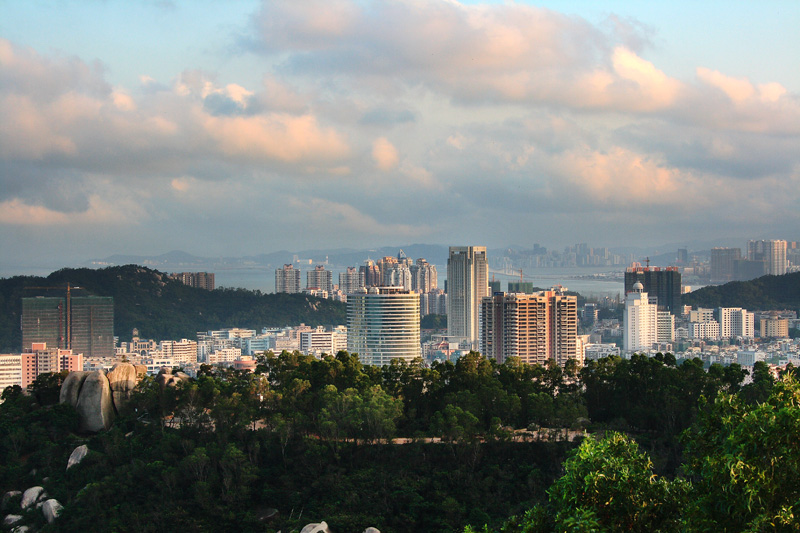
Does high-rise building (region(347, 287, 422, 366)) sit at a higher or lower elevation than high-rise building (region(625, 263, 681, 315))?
lower

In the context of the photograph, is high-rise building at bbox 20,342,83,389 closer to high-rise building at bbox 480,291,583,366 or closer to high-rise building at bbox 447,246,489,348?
high-rise building at bbox 480,291,583,366

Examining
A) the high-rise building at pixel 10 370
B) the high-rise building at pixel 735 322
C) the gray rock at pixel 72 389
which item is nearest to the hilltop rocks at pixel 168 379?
the gray rock at pixel 72 389

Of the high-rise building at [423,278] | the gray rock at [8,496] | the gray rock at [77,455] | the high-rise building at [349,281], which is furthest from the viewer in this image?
the high-rise building at [349,281]

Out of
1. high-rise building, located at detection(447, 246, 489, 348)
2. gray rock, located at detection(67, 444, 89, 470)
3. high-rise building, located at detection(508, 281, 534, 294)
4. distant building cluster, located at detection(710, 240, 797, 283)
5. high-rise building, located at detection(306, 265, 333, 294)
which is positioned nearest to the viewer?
gray rock, located at detection(67, 444, 89, 470)

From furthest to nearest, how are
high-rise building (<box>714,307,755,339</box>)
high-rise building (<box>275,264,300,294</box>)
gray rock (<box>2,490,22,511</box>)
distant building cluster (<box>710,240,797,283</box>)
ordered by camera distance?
high-rise building (<box>275,264,300,294</box>)
distant building cluster (<box>710,240,797,283</box>)
high-rise building (<box>714,307,755,339</box>)
gray rock (<box>2,490,22,511</box>)

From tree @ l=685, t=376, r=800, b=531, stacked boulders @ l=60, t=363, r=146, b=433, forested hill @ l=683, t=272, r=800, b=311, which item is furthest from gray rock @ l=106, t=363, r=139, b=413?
forested hill @ l=683, t=272, r=800, b=311

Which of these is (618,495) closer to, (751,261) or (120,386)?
(120,386)

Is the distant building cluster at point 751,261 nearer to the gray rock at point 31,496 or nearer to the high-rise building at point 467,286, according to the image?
the high-rise building at point 467,286

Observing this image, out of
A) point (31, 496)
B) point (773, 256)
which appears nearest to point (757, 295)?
point (773, 256)
